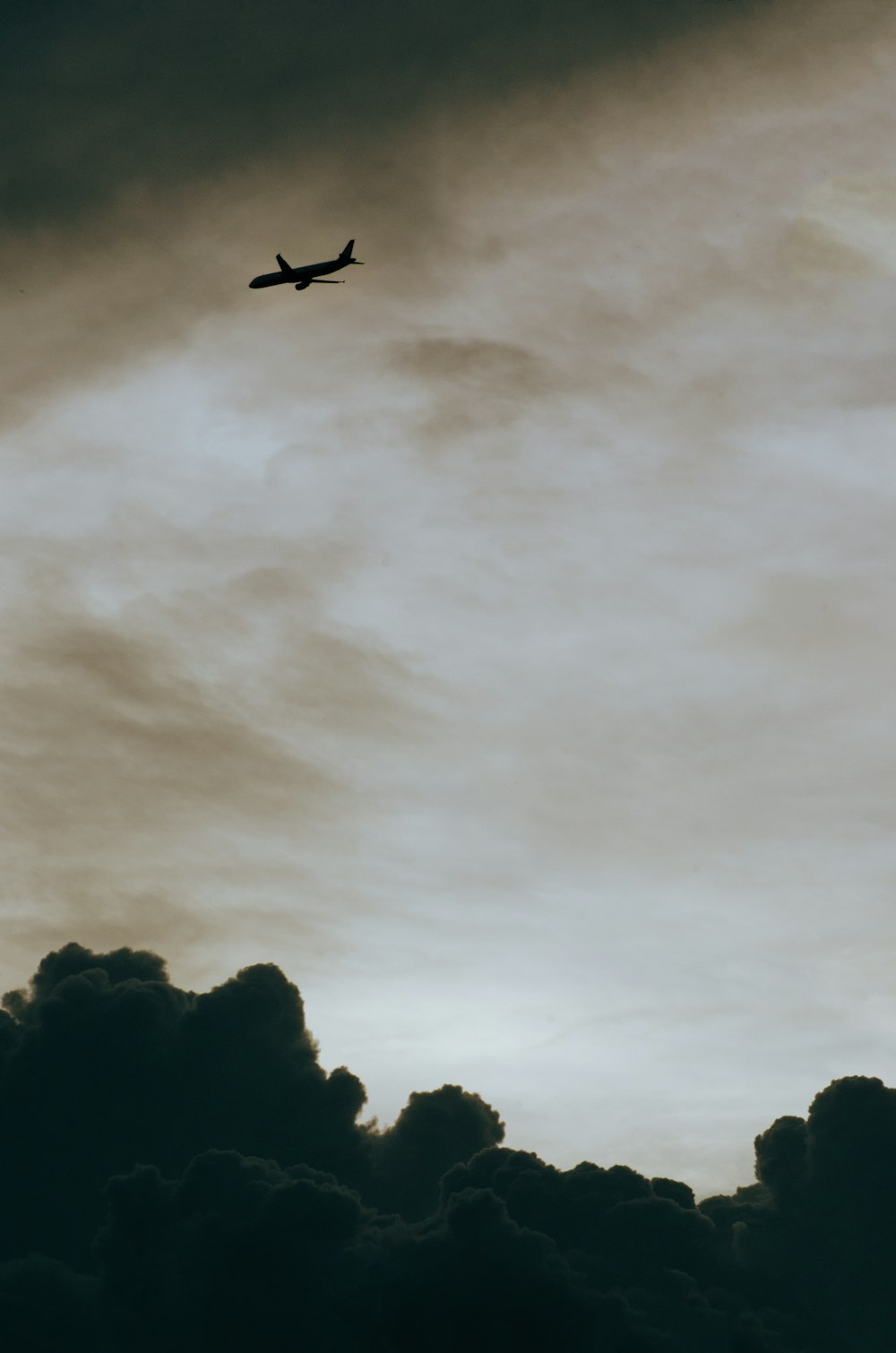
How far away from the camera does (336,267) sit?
19200 centimetres
